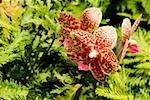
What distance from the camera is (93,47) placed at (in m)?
1.26

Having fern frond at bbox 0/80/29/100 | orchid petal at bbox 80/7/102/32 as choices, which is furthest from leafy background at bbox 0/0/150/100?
orchid petal at bbox 80/7/102/32

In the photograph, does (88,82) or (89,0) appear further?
(89,0)

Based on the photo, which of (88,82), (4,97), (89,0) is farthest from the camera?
(89,0)

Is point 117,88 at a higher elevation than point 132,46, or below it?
below

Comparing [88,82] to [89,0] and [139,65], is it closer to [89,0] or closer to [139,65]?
[139,65]

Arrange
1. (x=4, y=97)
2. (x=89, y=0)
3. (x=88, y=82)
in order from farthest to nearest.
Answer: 1. (x=89, y=0)
2. (x=88, y=82)
3. (x=4, y=97)

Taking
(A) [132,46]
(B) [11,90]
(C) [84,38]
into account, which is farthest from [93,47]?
(B) [11,90]

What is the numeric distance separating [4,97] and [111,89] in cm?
30

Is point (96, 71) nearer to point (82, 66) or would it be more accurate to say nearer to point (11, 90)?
point (82, 66)

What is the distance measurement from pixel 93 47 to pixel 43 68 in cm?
21

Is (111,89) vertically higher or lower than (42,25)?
lower

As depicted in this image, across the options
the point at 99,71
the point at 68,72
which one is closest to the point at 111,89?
the point at 99,71

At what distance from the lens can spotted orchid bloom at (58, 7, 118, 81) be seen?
4.08 feet

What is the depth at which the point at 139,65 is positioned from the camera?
1.40 metres
